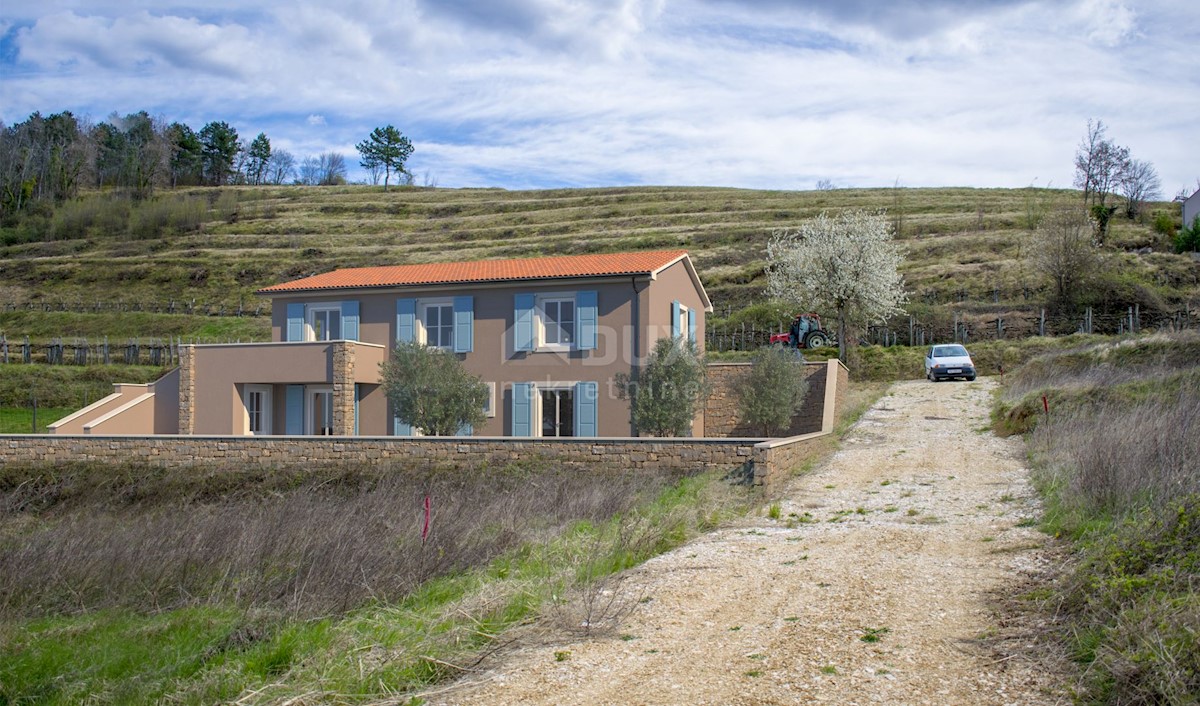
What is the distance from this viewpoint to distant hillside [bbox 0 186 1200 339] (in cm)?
4406

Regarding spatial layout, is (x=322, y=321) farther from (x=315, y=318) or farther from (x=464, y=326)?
(x=464, y=326)

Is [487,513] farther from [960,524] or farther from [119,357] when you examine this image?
[119,357]

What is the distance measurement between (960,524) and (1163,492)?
3.67 meters

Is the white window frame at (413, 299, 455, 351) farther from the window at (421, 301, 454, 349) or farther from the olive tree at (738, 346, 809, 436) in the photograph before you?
the olive tree at (738, 346, 809, 436)

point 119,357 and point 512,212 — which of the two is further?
point 512,212

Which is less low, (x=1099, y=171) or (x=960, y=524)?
(x=1099, y=171)

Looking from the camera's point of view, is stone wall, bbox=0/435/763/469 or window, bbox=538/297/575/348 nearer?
stone wall, bbox=0/435/763/469

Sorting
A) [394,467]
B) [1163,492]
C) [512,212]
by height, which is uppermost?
[512,212]

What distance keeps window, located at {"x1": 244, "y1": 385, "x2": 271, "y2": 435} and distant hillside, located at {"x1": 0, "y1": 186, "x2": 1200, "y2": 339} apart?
1920 cm

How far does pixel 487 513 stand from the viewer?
12258 millimetres

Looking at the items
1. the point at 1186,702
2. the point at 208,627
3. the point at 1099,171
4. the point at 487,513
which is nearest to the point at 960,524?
the point at 487,513

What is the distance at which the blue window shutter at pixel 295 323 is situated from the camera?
2641 cm

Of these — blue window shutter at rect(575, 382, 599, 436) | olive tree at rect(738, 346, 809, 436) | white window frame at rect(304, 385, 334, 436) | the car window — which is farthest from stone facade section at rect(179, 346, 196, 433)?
the car window

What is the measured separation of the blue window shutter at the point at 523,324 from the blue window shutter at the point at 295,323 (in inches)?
259
